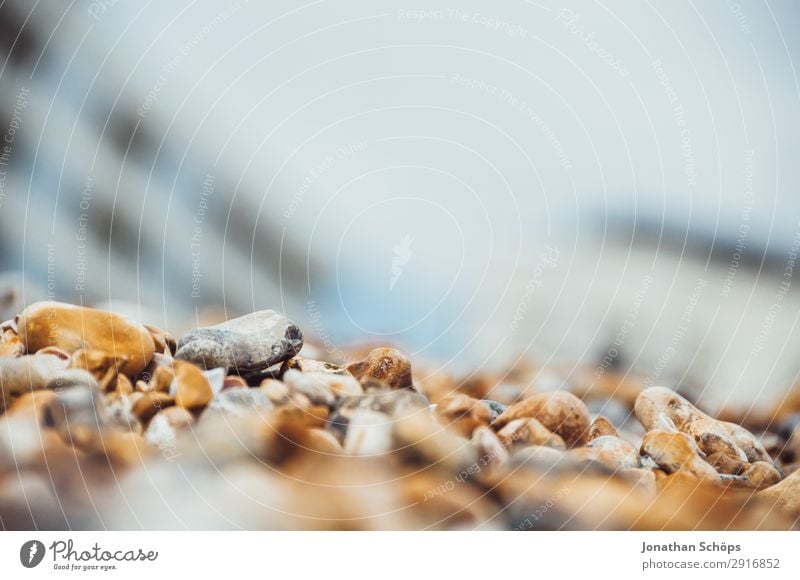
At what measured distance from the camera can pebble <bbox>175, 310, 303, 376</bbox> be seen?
50.3 inches

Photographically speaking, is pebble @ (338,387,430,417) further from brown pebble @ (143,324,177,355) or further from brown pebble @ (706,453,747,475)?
brown pebble @ (706,453,747,475)

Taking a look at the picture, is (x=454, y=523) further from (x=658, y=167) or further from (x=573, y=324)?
(x=658, y=167)

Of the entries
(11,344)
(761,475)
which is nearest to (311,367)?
(11,344)

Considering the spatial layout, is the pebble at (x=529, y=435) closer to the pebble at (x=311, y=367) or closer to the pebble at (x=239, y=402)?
the pebble at (x=311, y=367)

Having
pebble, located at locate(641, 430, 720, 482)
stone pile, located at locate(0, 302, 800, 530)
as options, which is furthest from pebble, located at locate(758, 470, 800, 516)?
pebble, located at locate(641, 430, 720, 482)

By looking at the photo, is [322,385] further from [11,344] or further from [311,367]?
[11,344]

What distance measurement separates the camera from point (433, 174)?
1385 millimetres

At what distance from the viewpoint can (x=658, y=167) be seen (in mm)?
1400

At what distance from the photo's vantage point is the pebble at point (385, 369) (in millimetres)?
1337

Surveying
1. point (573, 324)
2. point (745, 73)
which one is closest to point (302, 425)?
point (573, 324)
